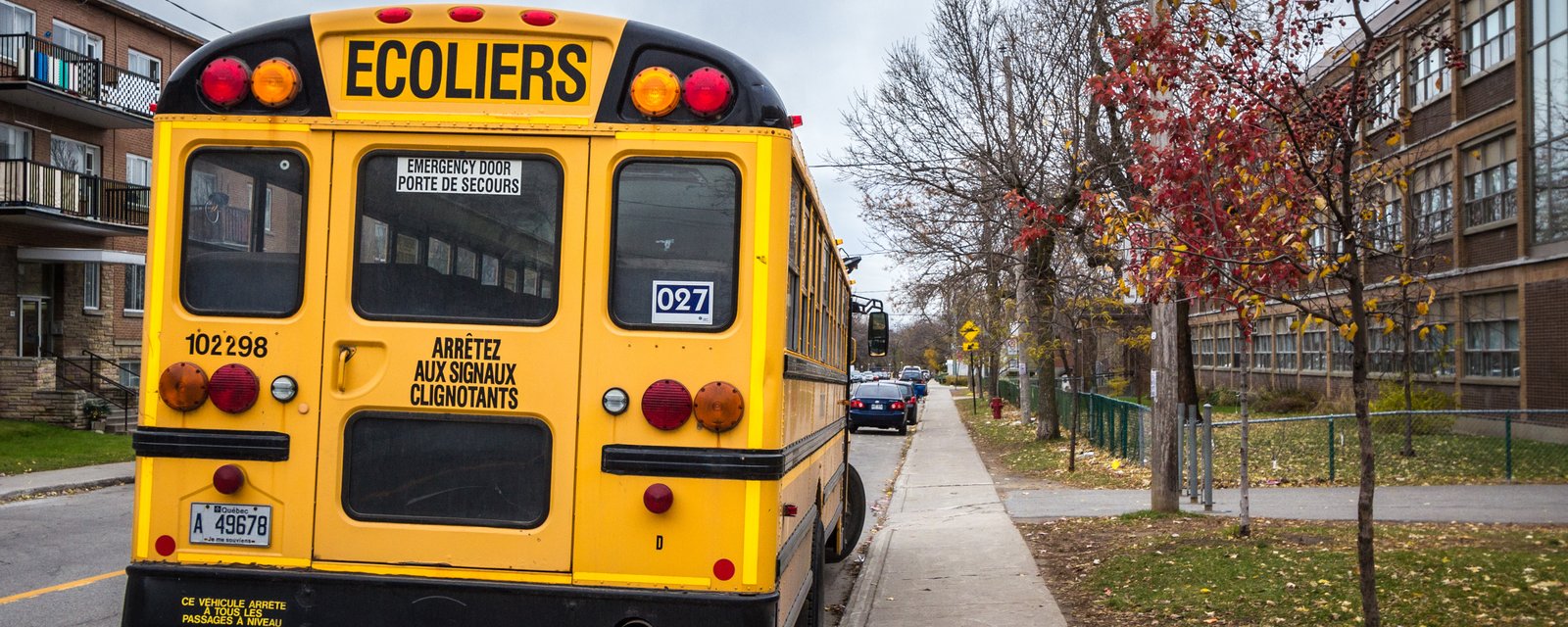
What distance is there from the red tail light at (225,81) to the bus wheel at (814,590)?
3528 mm

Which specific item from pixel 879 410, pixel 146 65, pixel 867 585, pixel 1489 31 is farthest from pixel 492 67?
pixel 146 65

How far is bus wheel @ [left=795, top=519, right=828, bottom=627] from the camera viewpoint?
6566 millimetres

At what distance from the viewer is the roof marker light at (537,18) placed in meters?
4.46

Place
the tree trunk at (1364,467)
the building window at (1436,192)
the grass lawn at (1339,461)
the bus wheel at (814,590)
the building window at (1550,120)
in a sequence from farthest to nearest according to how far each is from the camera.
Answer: the building window at (1436,192) < the building window at (1550,120) < the grass lawn at (1339,461) < the bus wheel at (814,590) < the tree trunk at (1364,467)

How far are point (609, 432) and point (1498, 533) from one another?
9741mm

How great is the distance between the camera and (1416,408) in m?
23.4

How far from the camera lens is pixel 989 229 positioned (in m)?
24.3

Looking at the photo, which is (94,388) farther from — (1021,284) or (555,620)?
(555,620)

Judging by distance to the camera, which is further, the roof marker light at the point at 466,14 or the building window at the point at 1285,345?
the building window at the point at 1285,345

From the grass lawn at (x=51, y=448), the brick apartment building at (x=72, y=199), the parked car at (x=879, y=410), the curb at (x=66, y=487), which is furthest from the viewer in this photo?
the parked car at (x=879, y=410)

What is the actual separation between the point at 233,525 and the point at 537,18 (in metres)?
2.18

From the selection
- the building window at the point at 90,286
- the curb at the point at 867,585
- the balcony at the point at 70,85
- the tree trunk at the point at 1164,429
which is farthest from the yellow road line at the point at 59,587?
the building window at the point at 90,286

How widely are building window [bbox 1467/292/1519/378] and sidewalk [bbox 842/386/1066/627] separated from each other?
43.6ft

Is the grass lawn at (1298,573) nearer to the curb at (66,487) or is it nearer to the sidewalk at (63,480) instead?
the curb at (66,487)
